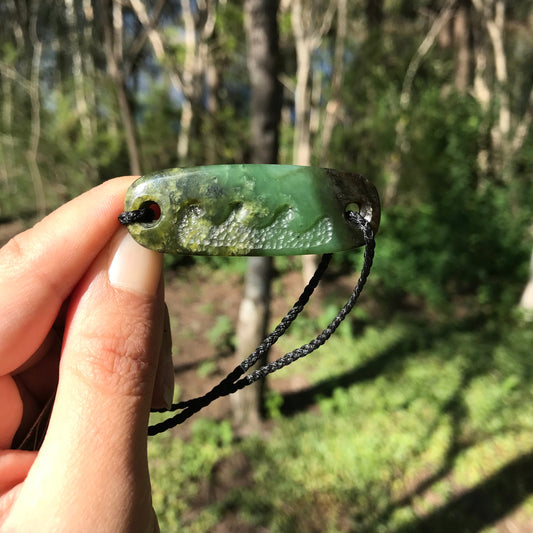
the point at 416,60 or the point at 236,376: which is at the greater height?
the point at 416,60

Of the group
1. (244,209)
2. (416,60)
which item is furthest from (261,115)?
(416,60)

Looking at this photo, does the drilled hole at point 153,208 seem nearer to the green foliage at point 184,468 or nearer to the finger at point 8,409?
the finger at point 8,409

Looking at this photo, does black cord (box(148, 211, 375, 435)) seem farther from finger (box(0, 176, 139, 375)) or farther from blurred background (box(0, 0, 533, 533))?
blurred background (box(0, 0, 533, 533))

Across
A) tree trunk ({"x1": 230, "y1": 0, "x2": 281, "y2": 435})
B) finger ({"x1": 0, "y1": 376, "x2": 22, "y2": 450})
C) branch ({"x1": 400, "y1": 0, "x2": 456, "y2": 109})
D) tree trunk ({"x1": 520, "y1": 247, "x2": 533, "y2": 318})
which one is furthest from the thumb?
branch ({"x1": 400, "y1": 0, "x2": 456, "y2": 109})

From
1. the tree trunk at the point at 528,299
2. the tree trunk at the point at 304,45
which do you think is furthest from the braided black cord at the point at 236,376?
the tree trunk at the point at 528,299

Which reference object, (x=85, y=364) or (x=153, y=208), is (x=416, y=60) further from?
(x=85, y=364)

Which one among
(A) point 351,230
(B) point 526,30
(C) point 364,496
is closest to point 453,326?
(C) point 364,496
